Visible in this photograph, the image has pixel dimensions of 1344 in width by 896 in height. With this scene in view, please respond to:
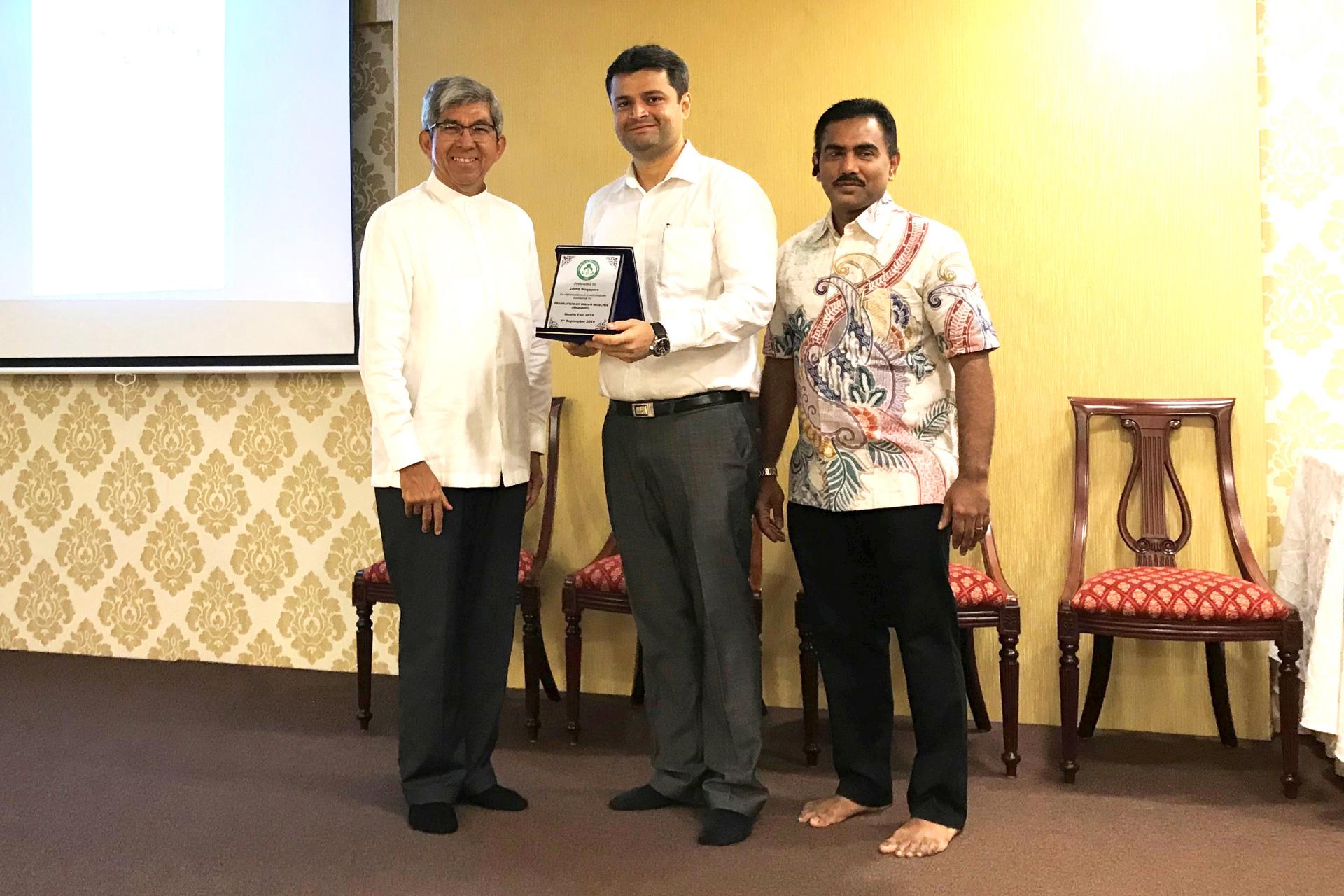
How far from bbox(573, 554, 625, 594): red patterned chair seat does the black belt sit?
33.5 inches

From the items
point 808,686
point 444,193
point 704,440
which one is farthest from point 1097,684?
point 444,193

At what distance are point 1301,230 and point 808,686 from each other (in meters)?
1.89

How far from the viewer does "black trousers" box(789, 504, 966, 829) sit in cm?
224

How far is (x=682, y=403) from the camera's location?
91.4 inches

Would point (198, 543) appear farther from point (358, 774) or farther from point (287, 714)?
point (358, 774)

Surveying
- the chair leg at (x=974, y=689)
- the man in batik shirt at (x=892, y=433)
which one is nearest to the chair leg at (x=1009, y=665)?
the chair leg at (x=974, y=689)

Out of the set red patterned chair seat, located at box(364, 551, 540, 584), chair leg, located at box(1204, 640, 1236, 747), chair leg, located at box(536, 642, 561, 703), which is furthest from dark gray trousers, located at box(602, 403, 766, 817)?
chair leg, located at box(1204, 640, 1236, 747)

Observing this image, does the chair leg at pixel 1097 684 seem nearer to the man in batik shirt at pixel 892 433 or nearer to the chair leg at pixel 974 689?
the chair leg at pixel 974 689

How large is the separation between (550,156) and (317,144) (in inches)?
33.8

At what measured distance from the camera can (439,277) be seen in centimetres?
240

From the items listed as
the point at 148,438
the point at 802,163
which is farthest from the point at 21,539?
the point at 802,163

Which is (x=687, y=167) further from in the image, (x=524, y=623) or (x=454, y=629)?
(x=524, y=623)

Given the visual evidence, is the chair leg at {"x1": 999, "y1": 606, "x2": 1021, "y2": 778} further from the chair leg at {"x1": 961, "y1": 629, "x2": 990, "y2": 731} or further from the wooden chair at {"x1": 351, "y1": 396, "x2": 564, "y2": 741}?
the wooden chair at {"x1": 351, "y1": 396, "x2": 564, "y2": 741}

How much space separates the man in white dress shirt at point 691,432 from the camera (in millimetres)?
2299
